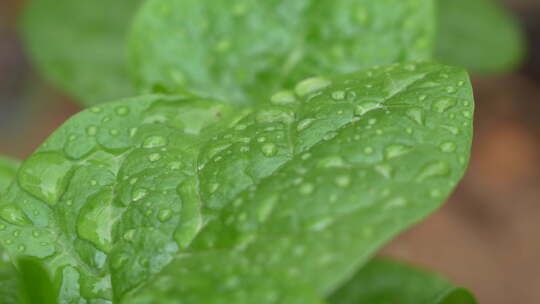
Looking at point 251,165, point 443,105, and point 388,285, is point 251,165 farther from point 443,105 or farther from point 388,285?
point 388,285

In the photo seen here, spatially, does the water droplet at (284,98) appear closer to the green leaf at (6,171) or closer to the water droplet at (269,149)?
the water droplet at (269,149)

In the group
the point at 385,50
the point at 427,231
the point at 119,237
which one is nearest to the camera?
the point at 119,237

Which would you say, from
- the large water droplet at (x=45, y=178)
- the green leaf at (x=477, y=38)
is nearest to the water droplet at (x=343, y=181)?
the large water droplet at (x=45, y=178)

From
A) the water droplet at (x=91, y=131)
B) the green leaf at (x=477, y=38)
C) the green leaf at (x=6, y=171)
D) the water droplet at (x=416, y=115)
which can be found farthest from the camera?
the green leaf at (x=477, y=38)

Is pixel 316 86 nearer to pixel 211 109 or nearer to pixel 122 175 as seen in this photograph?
pixel 211 109

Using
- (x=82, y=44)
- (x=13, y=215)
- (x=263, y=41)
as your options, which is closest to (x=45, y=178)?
(x=13, y=215)

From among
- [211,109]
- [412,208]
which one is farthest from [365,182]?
[211,109]

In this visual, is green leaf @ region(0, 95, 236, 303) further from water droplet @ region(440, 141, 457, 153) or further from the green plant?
water droplet @ region(440, 141, 457, 153)
